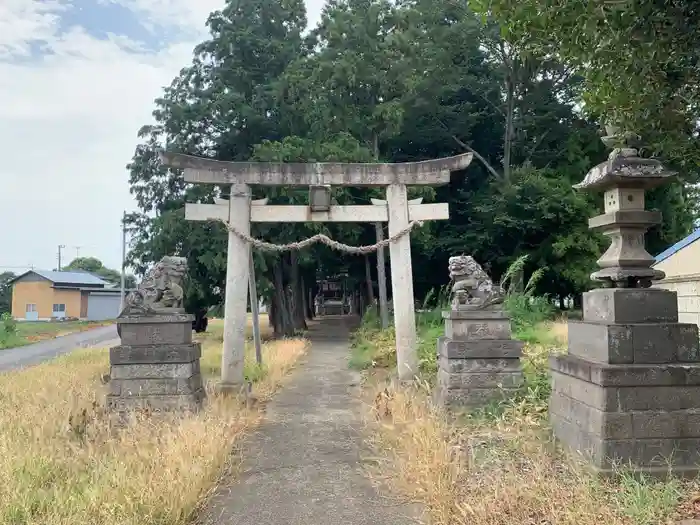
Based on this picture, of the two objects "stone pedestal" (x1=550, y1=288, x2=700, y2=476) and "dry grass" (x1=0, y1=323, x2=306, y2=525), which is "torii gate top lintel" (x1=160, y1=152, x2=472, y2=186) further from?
"stone pedestal" (x1=550, y1=288, x2=700, y2=476)

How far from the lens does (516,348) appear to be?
284 inches

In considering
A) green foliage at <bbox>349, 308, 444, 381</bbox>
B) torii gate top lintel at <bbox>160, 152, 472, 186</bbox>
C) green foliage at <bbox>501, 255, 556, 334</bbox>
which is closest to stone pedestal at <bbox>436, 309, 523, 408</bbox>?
green foliage at <bbox>349, 308, 444, 381</bbox>

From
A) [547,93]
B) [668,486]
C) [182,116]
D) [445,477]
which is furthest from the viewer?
[547,93]

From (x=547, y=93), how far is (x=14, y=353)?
74.6 ft

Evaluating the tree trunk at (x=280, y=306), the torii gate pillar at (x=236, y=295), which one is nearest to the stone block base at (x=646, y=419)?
the torii gate pillar at (x=236, y=295)

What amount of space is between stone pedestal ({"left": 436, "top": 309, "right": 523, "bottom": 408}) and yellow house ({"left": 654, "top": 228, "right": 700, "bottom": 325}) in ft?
27.9

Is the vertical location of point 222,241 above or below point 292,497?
above

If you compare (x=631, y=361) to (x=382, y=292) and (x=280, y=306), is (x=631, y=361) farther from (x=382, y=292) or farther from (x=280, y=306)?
(x=280, y=306)

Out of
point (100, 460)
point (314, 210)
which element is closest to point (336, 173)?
point (314, 210)

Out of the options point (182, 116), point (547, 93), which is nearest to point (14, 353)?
point (182, 116)

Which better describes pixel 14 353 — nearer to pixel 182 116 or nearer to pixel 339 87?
pixel 182 116

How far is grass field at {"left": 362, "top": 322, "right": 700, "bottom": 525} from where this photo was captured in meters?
3.42

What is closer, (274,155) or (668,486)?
(668,486)

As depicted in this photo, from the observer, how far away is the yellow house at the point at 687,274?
13.8m
